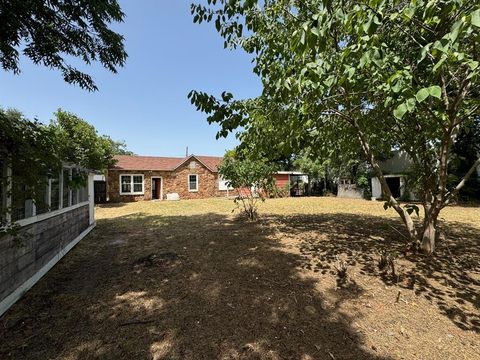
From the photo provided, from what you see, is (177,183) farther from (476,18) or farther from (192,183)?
(476,18)

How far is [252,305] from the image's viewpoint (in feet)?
11.4

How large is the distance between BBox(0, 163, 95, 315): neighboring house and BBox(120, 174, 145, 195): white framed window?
13.4m

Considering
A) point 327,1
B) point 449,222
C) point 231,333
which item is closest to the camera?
point 327,1

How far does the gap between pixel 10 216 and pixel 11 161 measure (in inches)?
48.7

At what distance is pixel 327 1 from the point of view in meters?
1.92

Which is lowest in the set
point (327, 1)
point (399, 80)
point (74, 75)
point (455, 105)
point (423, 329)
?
point (423, 329)

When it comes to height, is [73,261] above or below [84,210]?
below

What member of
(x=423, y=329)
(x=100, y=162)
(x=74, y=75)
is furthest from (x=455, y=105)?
(x=100, y=162)

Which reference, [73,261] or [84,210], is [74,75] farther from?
[84,210]

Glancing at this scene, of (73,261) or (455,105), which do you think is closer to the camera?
(455,105)

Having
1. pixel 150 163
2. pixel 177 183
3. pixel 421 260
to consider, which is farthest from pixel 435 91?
pixel 150 163

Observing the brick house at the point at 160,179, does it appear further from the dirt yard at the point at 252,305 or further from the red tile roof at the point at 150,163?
the dirt yard at the point at 252,305

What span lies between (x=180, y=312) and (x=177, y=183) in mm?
19771

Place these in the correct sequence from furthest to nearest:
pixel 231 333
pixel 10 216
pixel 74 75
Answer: pixel 74 75, pixel 10 216, pixel 231 333
